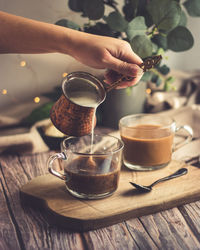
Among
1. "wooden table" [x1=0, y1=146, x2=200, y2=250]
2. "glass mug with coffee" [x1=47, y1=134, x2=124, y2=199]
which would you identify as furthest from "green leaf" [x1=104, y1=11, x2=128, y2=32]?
"wooden table" [x1=0, y1=146, x2=200, y2=250]

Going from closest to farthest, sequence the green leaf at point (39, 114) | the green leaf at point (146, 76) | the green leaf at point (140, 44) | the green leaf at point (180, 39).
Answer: the green leaf at point (140, 44)
the green leaf at point (180, 39)
the green leaf at point (146, 76)
the green leaf at point (39, 114)

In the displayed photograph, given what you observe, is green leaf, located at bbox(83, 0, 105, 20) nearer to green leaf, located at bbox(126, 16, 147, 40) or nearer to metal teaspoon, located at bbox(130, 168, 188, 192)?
green leaf, located at bbox(126, 16, 147, 40)

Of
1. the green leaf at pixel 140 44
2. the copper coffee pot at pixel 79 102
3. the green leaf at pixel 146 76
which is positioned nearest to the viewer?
the copper coffee pot at pixel 79 102

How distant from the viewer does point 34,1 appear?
5.15 ft

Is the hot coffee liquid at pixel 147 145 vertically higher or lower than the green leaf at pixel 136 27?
lower

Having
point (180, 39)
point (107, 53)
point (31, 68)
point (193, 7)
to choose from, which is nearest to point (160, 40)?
point (180, 39)

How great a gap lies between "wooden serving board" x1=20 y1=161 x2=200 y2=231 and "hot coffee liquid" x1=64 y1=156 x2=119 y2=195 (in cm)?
3

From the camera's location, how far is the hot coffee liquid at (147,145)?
1.23m

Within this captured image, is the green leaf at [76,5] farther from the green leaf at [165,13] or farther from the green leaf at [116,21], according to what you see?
the green leaf at [165,13]

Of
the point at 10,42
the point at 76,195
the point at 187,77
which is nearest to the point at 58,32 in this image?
the point at 10,42

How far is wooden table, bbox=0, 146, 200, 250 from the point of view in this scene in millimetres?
→ 893

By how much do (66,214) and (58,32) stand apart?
555mm

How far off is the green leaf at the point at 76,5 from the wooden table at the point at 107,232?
835 mm

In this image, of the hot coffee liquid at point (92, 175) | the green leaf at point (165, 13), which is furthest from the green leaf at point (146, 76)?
the hot coffee liquid at point (92, 175)
